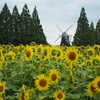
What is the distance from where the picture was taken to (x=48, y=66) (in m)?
4.61

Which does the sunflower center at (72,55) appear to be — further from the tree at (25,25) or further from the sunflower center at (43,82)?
the tree at (25,25)

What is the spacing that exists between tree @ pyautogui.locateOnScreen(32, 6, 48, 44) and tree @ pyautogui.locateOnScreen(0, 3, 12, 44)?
15.1 ft

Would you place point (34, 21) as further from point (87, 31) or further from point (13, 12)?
point (87, 31)

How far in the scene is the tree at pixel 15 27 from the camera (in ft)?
141

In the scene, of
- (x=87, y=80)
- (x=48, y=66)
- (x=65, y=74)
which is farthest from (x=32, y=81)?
(x=87, y=80)

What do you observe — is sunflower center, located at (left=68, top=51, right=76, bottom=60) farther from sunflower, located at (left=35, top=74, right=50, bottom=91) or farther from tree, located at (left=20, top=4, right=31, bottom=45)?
tree, located at (left=20, top=4, right=31, bottom=45)

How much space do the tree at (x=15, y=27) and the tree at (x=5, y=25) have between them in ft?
2.61

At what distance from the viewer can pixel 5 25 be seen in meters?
43.9

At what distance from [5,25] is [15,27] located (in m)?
1.85

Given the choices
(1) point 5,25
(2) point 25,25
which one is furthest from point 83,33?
(1) point 5,25

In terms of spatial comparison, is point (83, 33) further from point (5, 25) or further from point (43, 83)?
point (43, 83)

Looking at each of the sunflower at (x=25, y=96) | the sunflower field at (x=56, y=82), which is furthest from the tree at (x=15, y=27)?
the sunflower at (x=25, y=96)

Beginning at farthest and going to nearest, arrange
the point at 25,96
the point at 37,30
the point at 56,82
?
1. the point at 37,30
2. the point at 56,82
3. the point at 25,96

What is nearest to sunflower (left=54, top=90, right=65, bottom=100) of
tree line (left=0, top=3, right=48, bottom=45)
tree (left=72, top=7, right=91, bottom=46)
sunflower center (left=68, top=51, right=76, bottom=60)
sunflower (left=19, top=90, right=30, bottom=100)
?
sunflower (left=19, top=90, right=30, bottom=100)
